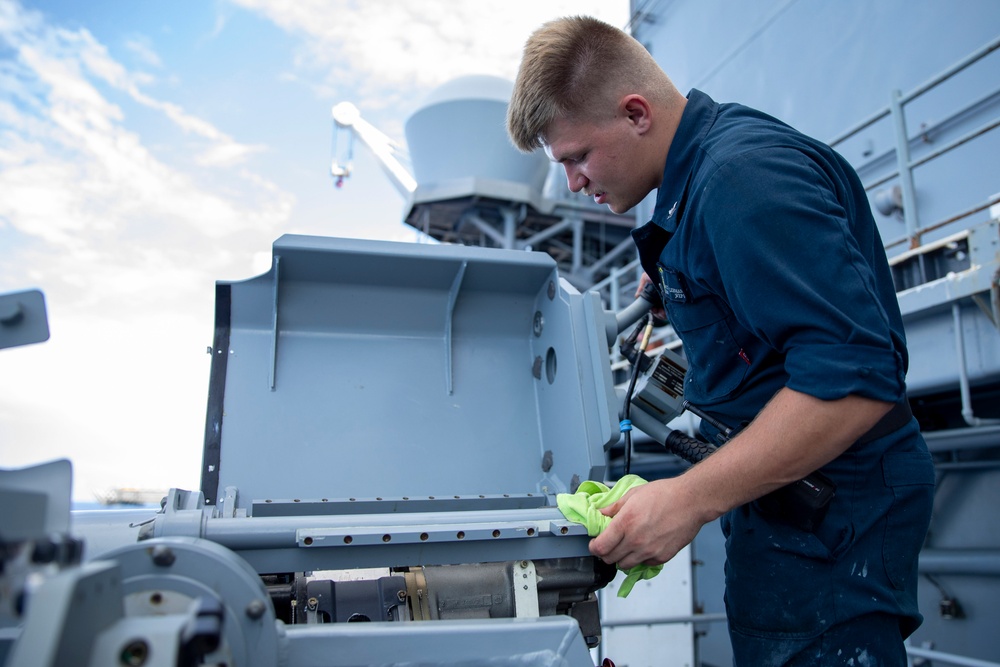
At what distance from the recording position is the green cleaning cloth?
4.66 ft

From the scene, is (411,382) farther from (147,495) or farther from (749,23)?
(147,495)

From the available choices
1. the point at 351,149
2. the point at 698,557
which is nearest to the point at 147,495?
the point at 351,149

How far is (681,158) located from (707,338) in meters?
0.41

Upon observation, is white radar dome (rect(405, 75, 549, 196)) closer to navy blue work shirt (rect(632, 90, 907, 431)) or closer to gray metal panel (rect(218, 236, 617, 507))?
gray metal panel (rect(218, 236, 617, 507))

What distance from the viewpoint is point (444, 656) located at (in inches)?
44.9

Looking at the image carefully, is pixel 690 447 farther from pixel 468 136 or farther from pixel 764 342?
pixel 468 136

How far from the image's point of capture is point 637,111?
1.57 metres

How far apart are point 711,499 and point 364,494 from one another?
133 centimetres

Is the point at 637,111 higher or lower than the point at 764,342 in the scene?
higher

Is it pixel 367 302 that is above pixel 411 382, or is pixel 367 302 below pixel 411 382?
above

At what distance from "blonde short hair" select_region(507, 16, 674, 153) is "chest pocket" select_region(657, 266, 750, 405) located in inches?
16.3

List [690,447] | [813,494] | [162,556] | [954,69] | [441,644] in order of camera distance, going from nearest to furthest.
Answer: [162,556] → [441,644] → [813,494] → [690,447] → [954,69]

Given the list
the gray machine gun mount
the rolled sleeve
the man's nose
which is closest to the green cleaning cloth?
the gray machine gun mount

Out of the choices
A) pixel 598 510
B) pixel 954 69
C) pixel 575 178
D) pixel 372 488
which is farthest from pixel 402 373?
pixel 954 69
